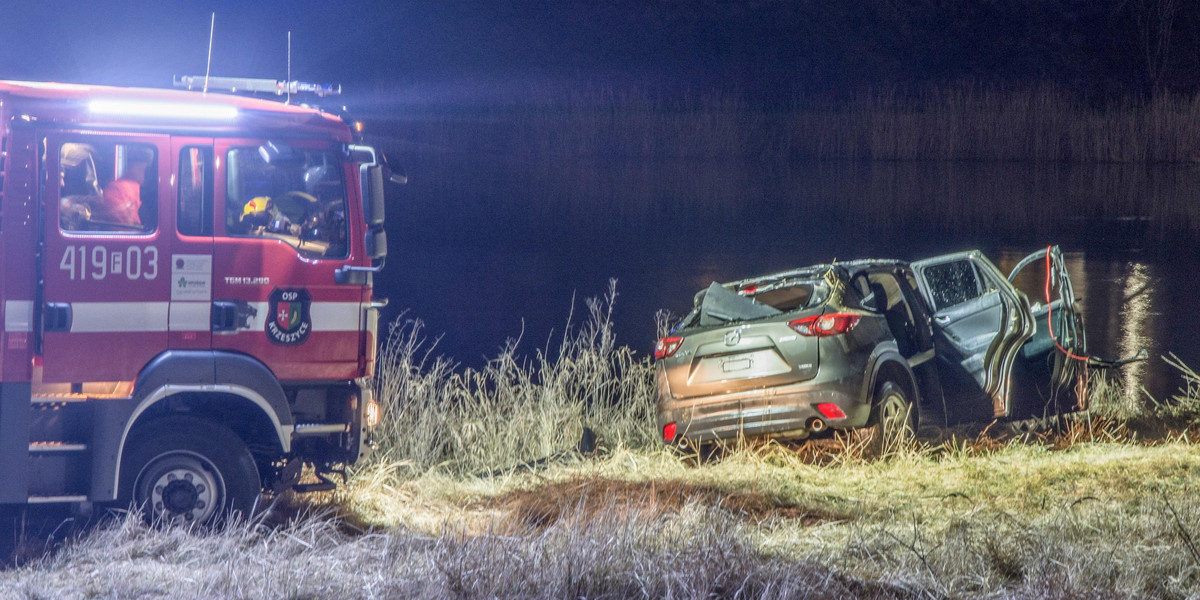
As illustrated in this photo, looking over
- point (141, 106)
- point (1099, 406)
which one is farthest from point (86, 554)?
A: point (1099, 406)

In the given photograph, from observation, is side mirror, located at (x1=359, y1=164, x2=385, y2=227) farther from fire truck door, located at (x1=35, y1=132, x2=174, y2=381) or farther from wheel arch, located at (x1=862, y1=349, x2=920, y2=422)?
wheel arch, located at (x1=862, y1=349, x2=920, y2=422)

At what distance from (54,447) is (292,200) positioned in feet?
5.53

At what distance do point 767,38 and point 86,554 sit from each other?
46706 millimetres

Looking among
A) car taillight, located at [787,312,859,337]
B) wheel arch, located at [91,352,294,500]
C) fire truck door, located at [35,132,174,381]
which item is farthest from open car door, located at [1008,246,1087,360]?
fire truck door, located at [35,132,174,381]

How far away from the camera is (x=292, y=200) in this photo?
6.70 metres

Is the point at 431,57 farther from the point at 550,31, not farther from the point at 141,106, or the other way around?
the point at 141,106

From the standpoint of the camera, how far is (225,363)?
6.55 m

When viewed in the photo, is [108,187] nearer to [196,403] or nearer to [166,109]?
[166,109]

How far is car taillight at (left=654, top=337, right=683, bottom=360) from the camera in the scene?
359 inches

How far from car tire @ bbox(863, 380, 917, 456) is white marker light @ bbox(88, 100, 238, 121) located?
179 inches

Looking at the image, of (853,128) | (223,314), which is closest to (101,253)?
(223,314)

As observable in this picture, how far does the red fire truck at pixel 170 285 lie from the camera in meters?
6.34

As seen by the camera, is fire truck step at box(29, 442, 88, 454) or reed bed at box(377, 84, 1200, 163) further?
reed bed at box(377, 84, 1200, 163)

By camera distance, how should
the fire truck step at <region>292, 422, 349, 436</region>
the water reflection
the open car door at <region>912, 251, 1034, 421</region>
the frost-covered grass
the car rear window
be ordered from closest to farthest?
the frost-covered grass, the fire truck step at <region>292, 422, 349, 436</region>, the car rear window, the open car door at <region>912, 251, 1034, 421</region>, the water reflection
